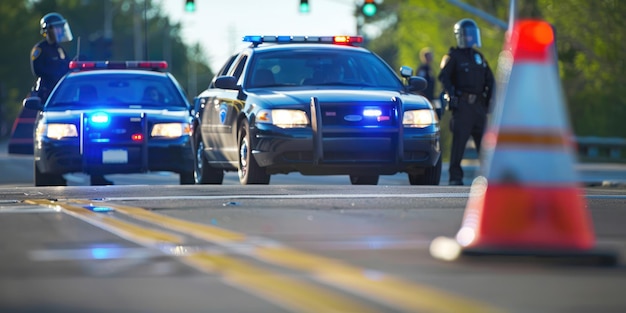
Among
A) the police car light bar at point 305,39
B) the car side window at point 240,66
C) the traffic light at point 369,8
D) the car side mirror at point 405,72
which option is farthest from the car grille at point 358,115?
the traffic light at point 369,8

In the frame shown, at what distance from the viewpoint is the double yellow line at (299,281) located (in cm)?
621

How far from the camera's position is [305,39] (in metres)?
17.5

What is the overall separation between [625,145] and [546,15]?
55.4ft

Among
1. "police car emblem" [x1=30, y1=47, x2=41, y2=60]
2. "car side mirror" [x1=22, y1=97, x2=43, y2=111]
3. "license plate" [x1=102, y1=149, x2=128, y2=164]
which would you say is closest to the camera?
"license plate" [x1=102, y1=149, x2=128, y2=164]

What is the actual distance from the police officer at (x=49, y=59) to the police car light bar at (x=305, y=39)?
13.0ft

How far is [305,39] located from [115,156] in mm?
2396

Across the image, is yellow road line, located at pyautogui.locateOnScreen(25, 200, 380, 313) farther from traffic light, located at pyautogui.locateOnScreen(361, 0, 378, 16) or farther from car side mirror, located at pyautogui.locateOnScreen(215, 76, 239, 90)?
traffic light, located at pyautogui.locateOnScreen(361, 0, 378, 16)

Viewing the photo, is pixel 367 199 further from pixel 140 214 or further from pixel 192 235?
pixel 192 235

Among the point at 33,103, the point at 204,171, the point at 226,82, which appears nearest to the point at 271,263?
the point at 226,82

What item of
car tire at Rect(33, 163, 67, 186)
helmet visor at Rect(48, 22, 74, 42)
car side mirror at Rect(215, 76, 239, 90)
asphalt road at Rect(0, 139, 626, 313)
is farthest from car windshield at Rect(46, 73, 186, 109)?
asphalt road at Rect(0, 139, 626, 313)

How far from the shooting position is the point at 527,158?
7727mm

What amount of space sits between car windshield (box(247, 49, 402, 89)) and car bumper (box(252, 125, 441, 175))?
3.57 feet

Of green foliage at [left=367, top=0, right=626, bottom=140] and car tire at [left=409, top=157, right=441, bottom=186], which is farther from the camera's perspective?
green foliage at [left=367, top=0, right=626, bottom=140]

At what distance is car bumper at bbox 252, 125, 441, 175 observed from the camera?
15.1m
